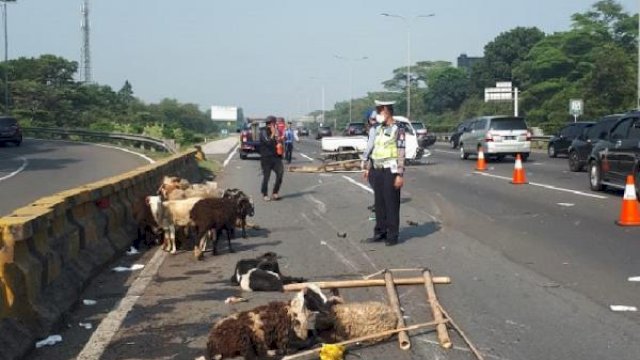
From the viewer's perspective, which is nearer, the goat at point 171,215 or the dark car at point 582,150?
the goat at point 171,215

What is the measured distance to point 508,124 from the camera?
29797 millimetres

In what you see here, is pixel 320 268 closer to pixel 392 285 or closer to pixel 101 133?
pixel 392 285

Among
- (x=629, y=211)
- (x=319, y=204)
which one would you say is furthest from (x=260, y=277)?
(x=319, y=204)

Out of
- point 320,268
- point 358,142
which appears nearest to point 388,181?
point 320,268

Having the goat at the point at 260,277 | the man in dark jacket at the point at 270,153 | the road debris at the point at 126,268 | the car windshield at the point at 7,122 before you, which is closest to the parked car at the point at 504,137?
the man in dark jacket at the point at 270,153

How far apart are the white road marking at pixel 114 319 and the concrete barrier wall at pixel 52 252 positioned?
1.27ft

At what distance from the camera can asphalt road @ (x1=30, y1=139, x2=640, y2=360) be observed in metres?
5.88

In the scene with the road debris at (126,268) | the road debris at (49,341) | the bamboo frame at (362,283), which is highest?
the bamboo frame at (362,283)

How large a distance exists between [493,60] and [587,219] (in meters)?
80.3

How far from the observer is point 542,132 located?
2137 inches

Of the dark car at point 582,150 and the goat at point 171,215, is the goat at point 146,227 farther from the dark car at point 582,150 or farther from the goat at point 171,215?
the dark car at point 582,150

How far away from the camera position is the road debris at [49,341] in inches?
233

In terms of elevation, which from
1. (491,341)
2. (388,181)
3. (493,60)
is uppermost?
(493,60)

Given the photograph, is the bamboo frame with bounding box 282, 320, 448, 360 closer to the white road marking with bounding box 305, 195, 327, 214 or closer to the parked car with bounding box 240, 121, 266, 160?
the white road marking with bounding box 305, 195, 327, 214
